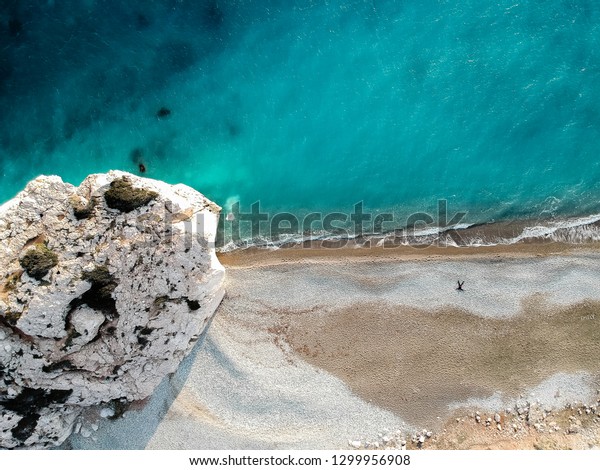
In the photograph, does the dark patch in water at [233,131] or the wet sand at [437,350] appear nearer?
the wet sand at [437,350]

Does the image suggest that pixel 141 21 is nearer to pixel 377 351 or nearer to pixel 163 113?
pixel 163 113

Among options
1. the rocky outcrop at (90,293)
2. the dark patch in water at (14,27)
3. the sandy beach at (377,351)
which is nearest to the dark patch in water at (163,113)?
the rocky outcrop at (90,293)

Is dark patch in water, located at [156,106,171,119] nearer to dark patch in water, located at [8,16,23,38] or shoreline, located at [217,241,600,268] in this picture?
shoreline, located at [217,241,600,268]

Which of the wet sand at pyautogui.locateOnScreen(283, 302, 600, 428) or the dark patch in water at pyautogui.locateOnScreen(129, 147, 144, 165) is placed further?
the dark patch in water at pyautogui.locateOnScreen(129, 147, 144, 165)

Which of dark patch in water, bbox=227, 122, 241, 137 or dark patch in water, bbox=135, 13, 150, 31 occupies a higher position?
dark patch in water, bbox=135, 13, 150, 31

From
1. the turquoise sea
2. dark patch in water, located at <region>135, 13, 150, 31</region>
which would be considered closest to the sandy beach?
the turquoise sea

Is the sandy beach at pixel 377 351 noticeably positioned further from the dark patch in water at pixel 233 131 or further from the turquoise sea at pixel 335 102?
the dark patch in water at pixel 233 131

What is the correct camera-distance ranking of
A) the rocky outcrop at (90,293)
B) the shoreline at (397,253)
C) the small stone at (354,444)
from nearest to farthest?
the rocky outcrop at (90,293)
the small stone at (354,444)
the shoreline at (397,253)
